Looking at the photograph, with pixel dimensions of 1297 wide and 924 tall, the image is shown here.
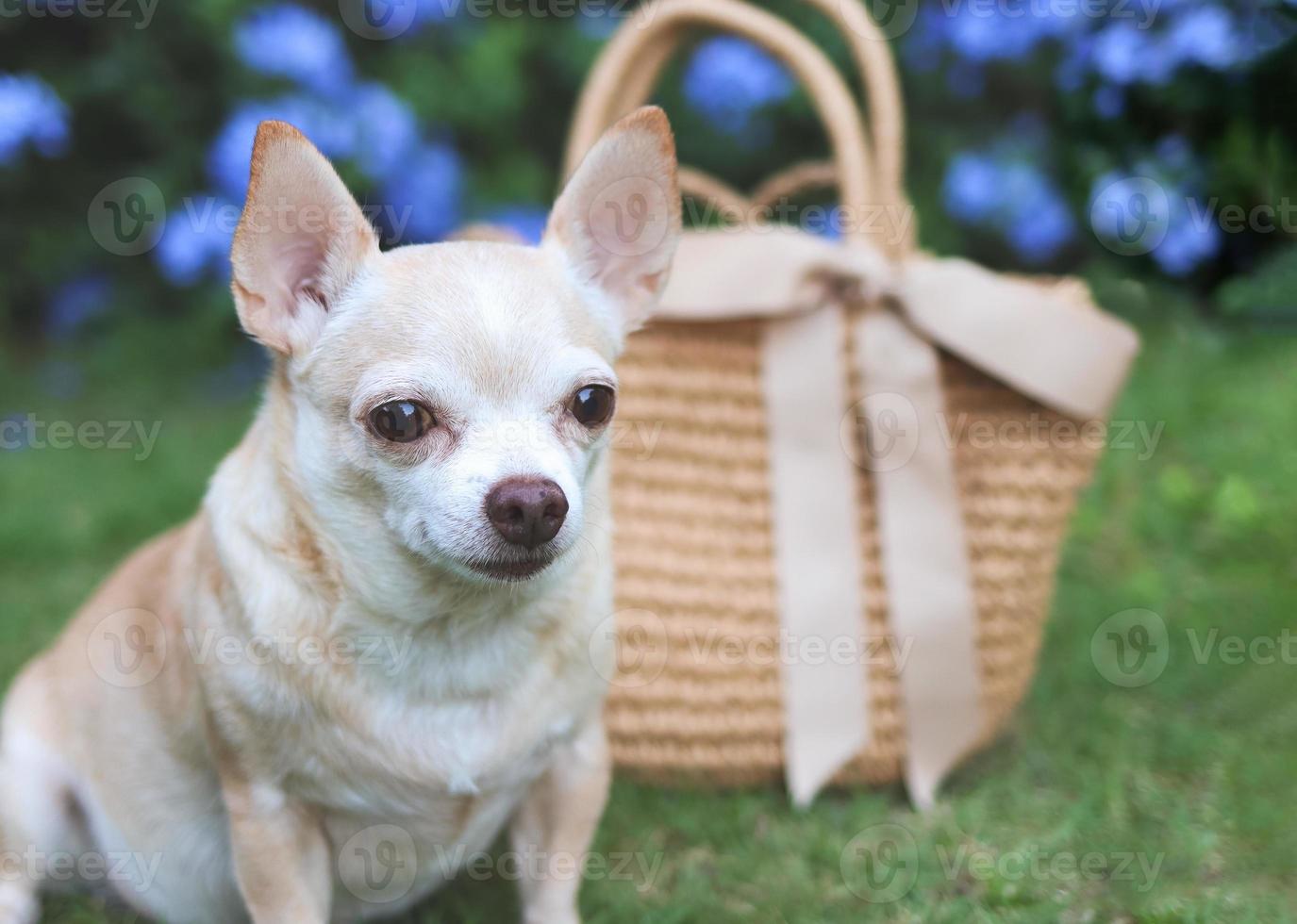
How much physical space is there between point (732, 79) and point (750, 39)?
1.65 meters

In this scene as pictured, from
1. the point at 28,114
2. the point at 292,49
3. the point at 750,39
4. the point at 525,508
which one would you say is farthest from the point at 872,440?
the point at 28,114

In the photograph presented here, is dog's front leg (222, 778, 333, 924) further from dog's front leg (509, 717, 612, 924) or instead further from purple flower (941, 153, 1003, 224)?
purple flower (941, 153, 1003, 224)

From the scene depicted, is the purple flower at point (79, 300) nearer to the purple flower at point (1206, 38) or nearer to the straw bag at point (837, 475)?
the straw bag at point (837, 475)

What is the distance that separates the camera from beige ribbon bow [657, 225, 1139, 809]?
7.52 ft

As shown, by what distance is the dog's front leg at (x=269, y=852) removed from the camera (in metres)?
1.65

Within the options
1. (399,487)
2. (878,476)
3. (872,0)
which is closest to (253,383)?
(872,0)

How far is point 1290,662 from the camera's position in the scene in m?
2.63

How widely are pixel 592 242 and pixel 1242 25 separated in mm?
1889

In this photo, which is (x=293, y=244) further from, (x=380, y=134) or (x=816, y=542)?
(x=380, y=134)

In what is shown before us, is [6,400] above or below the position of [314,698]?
below

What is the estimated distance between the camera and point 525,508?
1455mm

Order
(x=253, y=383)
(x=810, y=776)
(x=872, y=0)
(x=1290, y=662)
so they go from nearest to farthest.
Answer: (x=810, y=776), (x=1290, y=662), (x=872, y=0), (x=253, y=383)

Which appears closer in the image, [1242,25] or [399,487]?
[399,487]

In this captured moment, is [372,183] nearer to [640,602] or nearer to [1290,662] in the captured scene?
[640,602]
